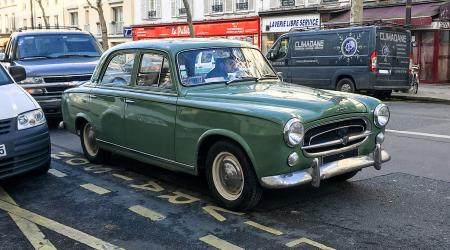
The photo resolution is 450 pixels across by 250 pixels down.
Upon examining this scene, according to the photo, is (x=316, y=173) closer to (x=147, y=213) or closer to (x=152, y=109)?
(x=147, y=213)

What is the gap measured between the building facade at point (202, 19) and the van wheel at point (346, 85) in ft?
43.5

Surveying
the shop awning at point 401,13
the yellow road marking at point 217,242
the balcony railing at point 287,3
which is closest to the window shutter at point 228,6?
the balcony railing at point 287,3

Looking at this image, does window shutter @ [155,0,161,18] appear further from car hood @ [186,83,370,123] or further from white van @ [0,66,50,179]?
car hood @ [186,83,370,123]

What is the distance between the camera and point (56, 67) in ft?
32.6

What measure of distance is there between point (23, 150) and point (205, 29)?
90.6 ft

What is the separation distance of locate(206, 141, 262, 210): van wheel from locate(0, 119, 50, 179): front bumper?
1969mm

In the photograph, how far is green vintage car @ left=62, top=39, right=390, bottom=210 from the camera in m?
4.60

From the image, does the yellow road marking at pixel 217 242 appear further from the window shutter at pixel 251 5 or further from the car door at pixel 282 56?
the window shutter at pixel 251 5

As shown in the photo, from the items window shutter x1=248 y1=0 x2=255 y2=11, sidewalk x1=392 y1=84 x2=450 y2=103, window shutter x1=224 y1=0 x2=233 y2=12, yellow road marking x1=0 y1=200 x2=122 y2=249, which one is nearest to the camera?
yellow road marking x1=0 y1=200 x2=122 y2=249

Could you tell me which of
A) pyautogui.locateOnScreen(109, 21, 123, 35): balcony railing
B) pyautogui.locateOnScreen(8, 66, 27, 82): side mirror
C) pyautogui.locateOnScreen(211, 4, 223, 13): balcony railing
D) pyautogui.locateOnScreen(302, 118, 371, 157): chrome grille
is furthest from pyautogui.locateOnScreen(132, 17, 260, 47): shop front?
pyautogui.locateOnScreen(302, 118, 371, 157): chrome grille

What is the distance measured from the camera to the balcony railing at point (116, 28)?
41.5 meters

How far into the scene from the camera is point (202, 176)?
6.02m

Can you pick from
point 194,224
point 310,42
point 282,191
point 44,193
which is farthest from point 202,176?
point 310,42

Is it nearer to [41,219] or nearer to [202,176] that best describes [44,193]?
[41,219]
